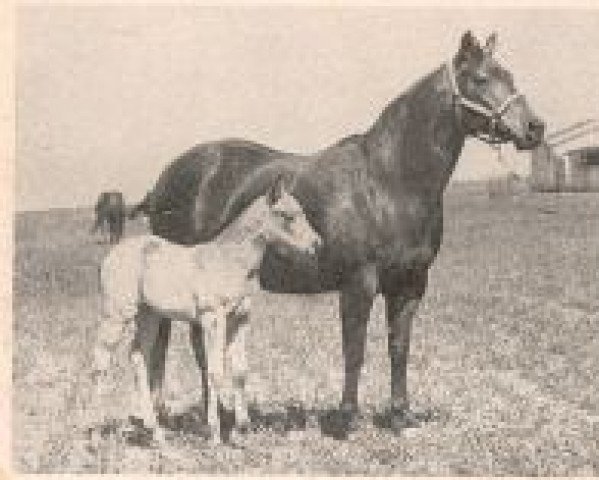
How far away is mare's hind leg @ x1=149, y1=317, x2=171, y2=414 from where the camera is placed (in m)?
5.30

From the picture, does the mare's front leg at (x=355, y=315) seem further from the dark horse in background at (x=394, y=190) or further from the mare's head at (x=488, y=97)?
the mare's head at (x=488, y=97)

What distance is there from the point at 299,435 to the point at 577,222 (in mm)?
2051

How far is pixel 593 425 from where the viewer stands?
17.5ft

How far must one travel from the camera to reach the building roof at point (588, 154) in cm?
591

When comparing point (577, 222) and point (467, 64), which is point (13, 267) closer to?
point (467, 64)

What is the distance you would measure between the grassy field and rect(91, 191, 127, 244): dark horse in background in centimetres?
18

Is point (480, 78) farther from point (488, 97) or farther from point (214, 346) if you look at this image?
point (214, 346)

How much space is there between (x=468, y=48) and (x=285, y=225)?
0.98m

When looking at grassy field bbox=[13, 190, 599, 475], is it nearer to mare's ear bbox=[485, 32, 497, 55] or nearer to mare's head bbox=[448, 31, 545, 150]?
mare's head bbox=[448, 31, 545, 150]

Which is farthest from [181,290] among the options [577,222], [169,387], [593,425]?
[577,222]

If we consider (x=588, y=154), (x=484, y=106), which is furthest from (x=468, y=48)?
(x=588, y=154)

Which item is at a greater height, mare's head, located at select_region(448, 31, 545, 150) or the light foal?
mare's head, located at select_region(448, 31, 545, 150)

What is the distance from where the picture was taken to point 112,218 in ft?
17.4

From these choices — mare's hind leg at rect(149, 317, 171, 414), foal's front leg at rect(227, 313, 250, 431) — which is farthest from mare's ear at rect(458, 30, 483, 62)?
mare's hind leg at rect(149, 317, 171, 414)
